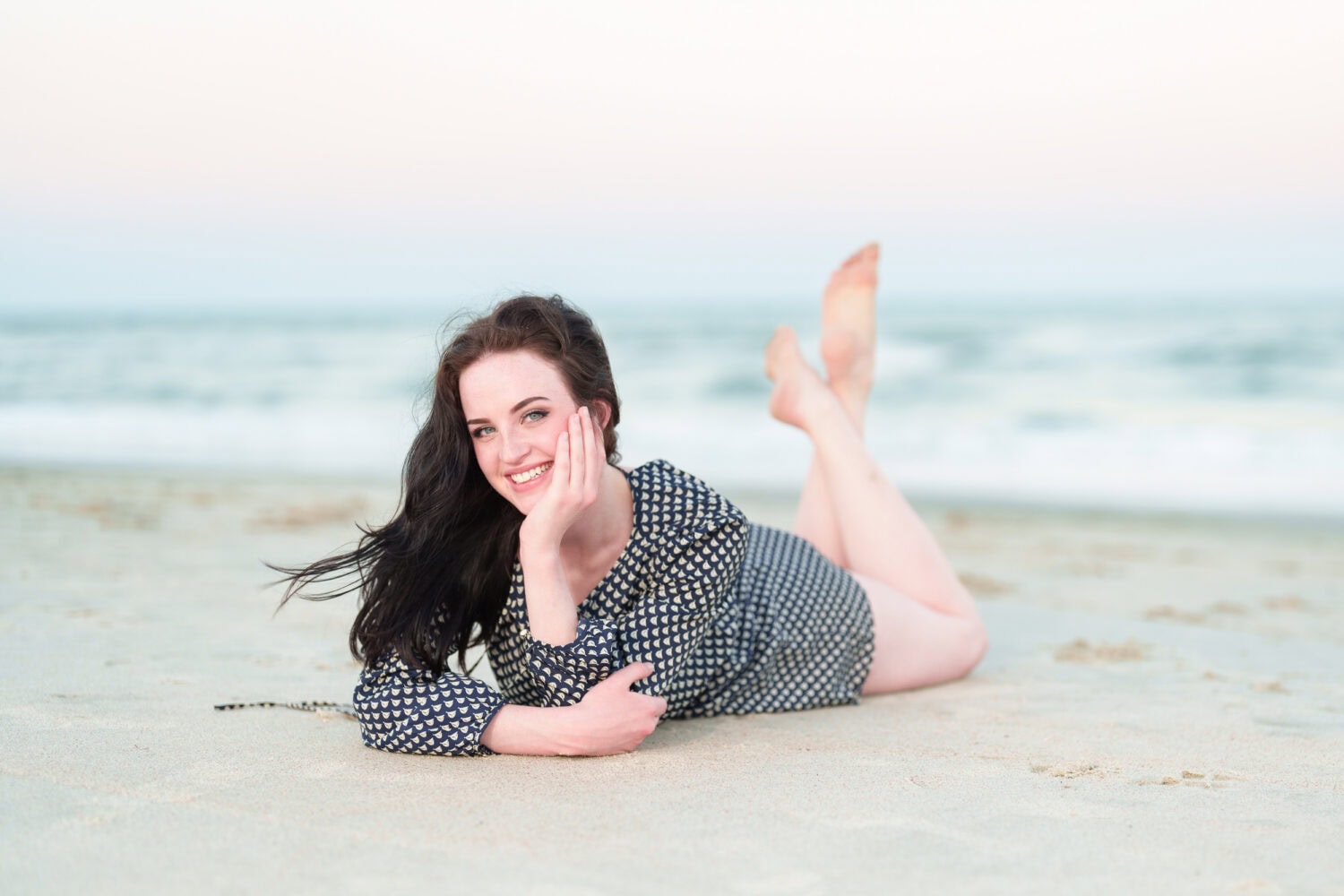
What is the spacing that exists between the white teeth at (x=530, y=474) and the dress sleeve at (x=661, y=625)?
40cm

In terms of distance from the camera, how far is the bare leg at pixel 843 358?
4.64 m

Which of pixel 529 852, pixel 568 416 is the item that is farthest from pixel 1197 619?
pixel 529 852

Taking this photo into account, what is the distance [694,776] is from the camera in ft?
9.73

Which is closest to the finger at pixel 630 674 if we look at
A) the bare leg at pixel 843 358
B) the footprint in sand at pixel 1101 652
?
the bare leg at pixel 843 358

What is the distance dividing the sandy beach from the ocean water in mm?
1199

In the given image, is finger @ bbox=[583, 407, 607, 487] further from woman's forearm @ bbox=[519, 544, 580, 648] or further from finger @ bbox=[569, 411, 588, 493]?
woman's forearm @ bbox=[519, 544, 580, 648]

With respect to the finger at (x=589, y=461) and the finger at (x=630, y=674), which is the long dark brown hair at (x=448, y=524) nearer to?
the finger at (x=589, y=461)

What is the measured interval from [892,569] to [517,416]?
187cm

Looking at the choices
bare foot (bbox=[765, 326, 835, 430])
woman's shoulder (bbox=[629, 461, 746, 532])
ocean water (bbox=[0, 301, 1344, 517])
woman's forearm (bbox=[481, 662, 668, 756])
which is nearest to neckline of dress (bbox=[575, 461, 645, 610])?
woman's shoulder (bbox=[629, 461, 746, 532])

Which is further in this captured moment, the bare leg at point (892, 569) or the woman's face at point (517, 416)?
the bare leg at point (892, 569)

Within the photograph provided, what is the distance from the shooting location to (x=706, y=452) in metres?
13.5

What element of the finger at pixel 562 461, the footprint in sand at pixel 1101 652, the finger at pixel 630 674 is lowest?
the footprint in sand at pixel 1101 652

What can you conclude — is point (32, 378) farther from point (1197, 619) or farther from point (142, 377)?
point (1197, 619)

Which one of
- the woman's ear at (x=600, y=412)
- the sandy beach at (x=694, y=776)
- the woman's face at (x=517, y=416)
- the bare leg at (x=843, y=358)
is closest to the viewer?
the sandy beach at (x=694, y=776)
